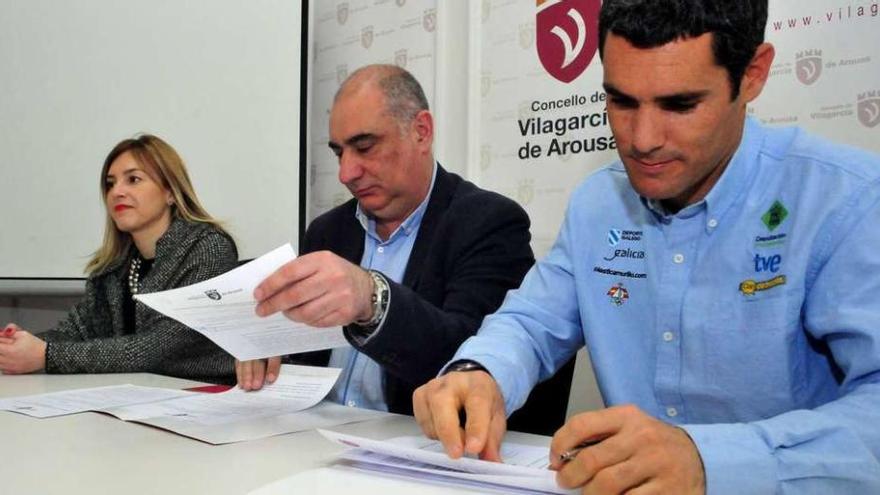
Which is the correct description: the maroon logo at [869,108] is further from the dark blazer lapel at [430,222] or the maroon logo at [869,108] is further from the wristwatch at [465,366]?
the wristwatch at [465,366]

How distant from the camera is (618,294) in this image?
1.22 meters

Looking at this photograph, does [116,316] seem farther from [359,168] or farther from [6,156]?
[6,156]

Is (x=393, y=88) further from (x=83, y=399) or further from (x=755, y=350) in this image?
(x=755, y=350)

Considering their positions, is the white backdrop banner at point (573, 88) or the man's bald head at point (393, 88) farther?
the man's bald head at point (393, 88)

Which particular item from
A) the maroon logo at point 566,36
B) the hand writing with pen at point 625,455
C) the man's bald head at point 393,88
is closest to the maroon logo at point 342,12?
the maroon logo at point 566,36

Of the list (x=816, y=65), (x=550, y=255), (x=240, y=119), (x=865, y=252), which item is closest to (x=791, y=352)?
(x=865, y=252)

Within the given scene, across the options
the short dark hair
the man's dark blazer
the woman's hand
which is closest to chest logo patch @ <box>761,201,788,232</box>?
the short dark hair

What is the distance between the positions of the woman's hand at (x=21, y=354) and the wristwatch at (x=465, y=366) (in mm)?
1284

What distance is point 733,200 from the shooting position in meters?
1.11

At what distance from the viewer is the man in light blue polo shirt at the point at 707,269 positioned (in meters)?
0.94

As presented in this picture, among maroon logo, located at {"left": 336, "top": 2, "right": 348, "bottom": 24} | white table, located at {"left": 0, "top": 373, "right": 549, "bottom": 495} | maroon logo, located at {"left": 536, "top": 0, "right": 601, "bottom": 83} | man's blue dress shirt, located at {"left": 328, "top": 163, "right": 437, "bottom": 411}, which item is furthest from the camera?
maroon logo, located at {"left": 336, "top": 2, "right": 348, "bottom": 24}

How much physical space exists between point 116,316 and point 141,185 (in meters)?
0.42

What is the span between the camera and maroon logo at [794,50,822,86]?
192 cm

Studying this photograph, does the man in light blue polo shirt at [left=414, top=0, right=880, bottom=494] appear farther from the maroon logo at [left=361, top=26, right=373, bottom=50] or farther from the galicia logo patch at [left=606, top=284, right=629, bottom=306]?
the maroon logo at [left=361, top=26, right=373, bottom=50]
